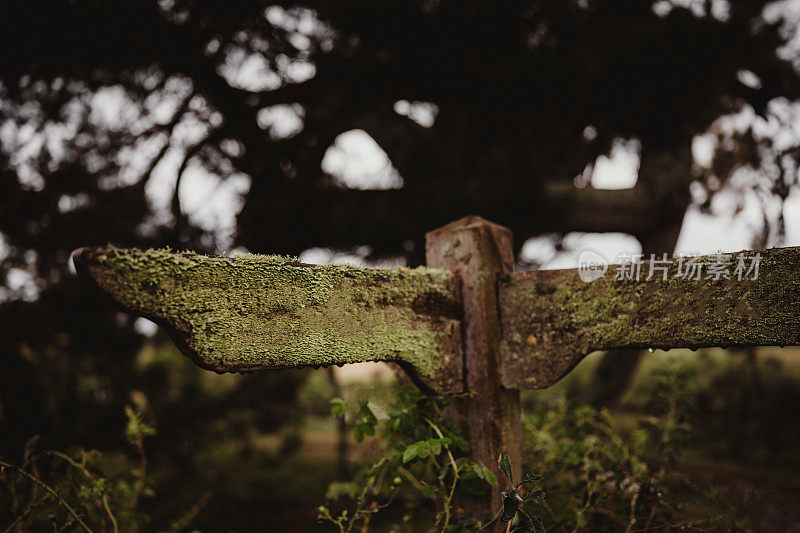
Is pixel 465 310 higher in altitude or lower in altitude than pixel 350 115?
lower

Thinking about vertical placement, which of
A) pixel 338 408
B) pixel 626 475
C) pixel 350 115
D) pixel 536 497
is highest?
pixel 350 115

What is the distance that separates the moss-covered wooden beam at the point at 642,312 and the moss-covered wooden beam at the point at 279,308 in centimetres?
23

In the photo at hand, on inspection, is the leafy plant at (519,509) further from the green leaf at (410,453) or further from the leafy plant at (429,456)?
the green leaf at (410,453)

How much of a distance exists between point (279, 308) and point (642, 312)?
89 cm

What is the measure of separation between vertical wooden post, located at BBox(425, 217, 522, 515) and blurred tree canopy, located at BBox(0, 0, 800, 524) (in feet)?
3.46

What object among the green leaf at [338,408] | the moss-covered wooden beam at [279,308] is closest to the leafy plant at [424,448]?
the green leaf at [338,408]

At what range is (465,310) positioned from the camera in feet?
4.09

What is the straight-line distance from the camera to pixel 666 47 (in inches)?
90.4

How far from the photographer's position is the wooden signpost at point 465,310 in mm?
779

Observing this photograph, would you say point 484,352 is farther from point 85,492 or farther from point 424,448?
point 85,492

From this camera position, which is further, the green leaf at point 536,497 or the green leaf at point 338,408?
the green leaf at point 338,408

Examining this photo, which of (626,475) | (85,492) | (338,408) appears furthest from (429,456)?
(85,492)

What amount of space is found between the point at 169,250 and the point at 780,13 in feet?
11.9

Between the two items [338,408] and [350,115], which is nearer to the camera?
[338,408]
